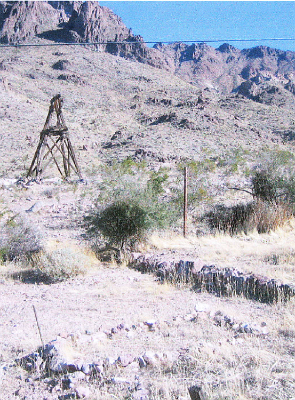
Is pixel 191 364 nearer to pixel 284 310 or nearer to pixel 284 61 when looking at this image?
pixel 284 310

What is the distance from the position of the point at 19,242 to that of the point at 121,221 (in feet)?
8.01

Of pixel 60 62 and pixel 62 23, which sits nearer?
pixel 60 62

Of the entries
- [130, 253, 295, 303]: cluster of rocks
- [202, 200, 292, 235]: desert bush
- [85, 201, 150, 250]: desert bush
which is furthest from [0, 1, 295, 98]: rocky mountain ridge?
[130, 253, 295, 303]: cluster of rocks

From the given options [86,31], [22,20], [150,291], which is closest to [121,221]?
[150,291]

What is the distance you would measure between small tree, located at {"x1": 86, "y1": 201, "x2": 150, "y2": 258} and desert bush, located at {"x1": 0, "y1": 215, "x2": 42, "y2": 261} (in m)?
1.46

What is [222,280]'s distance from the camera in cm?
686

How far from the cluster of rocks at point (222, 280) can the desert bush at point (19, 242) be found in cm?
282

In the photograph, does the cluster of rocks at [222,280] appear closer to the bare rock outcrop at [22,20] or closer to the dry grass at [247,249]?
the dry grass at [247,249]

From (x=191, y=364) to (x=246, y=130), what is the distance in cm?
4217

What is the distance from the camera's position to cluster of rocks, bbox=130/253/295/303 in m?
6.18

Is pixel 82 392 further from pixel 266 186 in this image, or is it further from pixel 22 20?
pixel 22 20

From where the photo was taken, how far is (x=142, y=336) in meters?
4.93

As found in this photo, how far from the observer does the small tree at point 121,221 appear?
933 cm

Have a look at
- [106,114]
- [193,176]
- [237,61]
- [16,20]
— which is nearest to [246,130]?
[106,114]
